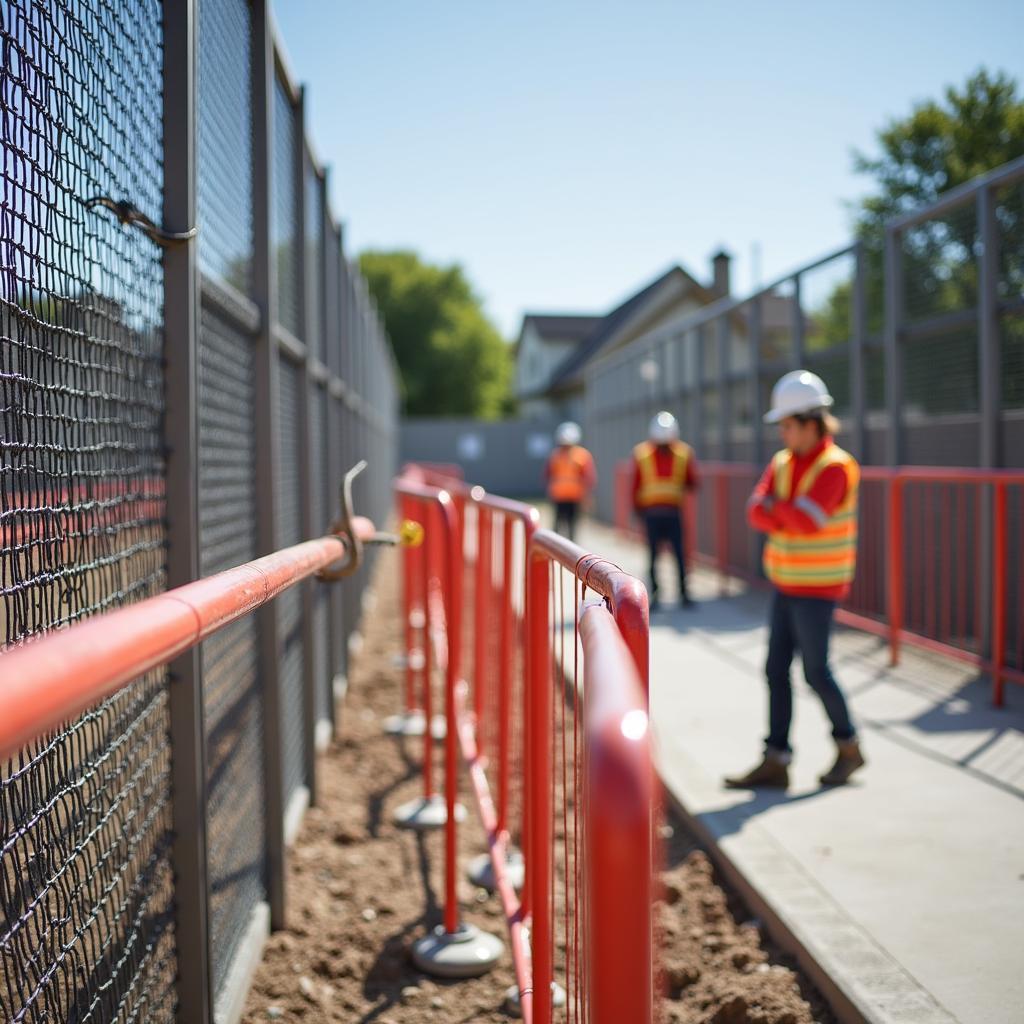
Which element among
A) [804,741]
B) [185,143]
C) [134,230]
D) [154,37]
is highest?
[154,37]

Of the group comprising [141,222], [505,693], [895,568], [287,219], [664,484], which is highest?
[287,219]

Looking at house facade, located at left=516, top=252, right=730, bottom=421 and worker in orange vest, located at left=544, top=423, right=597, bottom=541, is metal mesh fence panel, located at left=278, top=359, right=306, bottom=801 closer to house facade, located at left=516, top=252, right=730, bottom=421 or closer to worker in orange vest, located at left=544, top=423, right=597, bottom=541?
worker in orange vest, located at left=544, top=423, right=597, bottom=541

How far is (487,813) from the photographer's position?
167 inches

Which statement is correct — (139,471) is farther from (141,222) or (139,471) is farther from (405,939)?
(405,939)

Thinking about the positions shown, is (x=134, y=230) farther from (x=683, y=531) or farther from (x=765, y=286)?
(x=765, y=286)

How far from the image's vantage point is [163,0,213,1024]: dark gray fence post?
8.71 feet

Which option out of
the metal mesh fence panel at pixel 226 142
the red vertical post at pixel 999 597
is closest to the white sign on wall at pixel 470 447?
the red vertical post at pixel 999 597

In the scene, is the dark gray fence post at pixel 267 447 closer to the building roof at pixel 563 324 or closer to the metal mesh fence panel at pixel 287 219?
the metal mesh fence panel at pixel 287 219

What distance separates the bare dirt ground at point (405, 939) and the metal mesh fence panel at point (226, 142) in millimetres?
2291

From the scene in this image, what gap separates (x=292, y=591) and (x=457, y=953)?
204cm

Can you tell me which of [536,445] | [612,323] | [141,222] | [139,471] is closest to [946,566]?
[139,471]

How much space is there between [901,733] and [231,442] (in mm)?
3914

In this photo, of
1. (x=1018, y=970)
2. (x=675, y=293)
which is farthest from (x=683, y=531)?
(x=675, y=293)

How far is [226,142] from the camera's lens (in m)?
3.73
